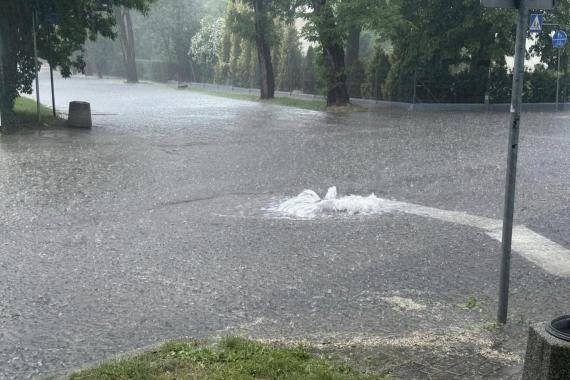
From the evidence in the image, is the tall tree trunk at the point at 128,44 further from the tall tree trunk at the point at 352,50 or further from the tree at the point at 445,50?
the tree at the point at 445,50

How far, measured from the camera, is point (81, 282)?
5.90 m

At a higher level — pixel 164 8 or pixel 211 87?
pixel 164 8

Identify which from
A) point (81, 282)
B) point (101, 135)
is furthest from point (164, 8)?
point (81, 282)

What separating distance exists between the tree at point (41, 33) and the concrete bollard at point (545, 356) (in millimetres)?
16518

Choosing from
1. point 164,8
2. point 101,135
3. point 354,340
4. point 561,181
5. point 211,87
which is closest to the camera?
point 354,340

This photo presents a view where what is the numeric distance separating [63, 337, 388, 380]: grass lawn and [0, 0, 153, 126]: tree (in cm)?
1509

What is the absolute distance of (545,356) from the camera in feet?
10.9

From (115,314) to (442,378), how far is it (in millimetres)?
2487

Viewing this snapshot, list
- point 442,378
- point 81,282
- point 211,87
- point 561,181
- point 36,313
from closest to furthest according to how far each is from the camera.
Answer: point 442,378, point 36,313, point 81,282, point 561,181, point 211,87

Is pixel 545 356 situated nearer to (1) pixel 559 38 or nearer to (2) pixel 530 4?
(2) pixel 530 4

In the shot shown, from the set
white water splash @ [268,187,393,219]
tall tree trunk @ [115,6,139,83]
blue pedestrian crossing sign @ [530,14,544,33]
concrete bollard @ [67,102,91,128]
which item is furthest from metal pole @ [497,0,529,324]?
tall tree trunk @ [115,6,139,83]

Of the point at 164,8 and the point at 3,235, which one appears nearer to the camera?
the point at 3,235

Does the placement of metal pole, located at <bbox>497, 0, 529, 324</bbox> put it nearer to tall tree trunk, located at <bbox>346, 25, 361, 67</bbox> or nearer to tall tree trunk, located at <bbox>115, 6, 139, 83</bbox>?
tall tree trunk, located at <bbox>346, 25, 361, 67</bbox>

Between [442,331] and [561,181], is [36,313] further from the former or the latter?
[561,181]
